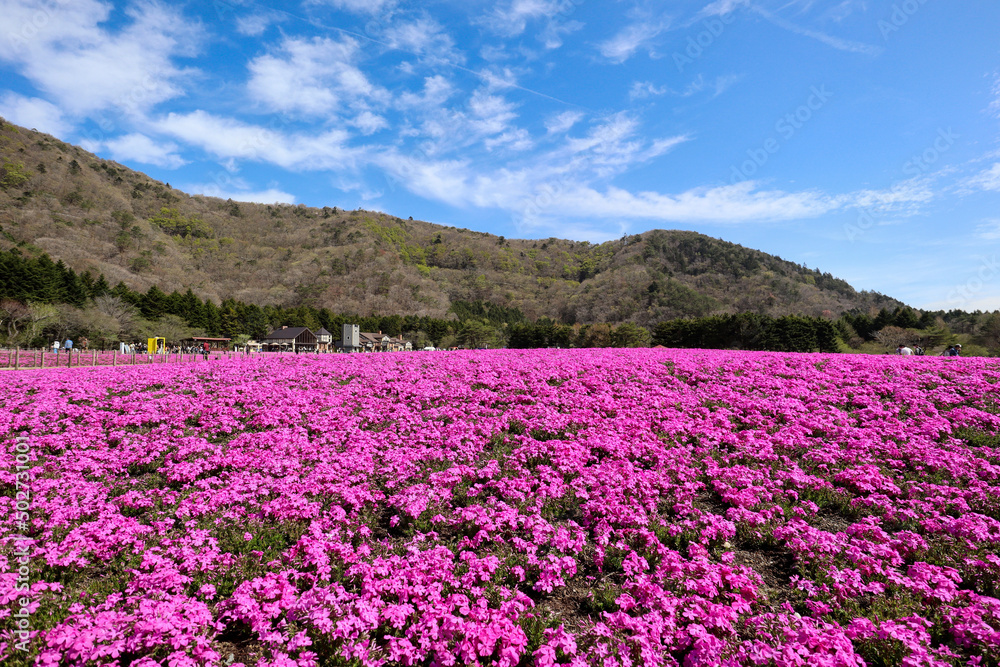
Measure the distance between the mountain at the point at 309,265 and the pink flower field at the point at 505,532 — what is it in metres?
99.4

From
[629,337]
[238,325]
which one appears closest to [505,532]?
[629,337]

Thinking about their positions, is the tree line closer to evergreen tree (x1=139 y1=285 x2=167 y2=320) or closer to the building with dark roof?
evergreen tree (x1=139 y1=285 x2=167 y2=320)

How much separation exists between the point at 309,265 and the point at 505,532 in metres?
180

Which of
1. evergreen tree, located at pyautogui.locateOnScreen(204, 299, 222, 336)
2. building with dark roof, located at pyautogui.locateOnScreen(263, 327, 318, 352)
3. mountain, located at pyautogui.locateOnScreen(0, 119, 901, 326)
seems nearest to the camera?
evergreen tree, located at pyautogui.locateOnScreen(204, 299, 222, 336)

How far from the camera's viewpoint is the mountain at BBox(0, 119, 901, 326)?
11094 cm

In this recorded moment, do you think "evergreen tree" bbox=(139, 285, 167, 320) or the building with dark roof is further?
the building with dark roof

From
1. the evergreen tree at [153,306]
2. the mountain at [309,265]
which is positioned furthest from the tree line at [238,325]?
the mountain at [309,265]

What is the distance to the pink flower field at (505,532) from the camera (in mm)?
3861

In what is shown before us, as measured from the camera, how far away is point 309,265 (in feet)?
552

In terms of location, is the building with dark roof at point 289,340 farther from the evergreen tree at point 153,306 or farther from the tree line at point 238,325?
the evergreen tree at point 153,306

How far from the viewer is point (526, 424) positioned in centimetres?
997

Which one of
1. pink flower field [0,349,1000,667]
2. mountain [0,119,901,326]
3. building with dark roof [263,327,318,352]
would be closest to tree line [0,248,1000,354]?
building with dark roof [263,327,318,352]

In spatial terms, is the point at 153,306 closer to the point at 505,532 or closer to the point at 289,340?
the point at 289,340

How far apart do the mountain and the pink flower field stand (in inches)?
3913
